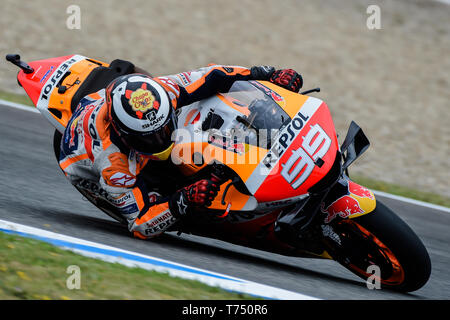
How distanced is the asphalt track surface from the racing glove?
0.36 metres

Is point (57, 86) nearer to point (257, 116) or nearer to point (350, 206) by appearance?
point (257, 116)

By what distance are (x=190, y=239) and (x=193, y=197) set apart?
1.22 meters

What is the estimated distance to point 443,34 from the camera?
45.8ft

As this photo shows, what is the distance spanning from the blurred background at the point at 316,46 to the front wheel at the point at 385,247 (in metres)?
4.51

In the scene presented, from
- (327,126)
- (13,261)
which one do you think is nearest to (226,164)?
(327,126)

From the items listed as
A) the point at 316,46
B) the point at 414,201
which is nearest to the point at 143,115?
the point at 414,201

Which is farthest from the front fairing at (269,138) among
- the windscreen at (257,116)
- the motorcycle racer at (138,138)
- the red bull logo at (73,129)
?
the red bull logo at (73,129)

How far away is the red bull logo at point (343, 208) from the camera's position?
4613mm

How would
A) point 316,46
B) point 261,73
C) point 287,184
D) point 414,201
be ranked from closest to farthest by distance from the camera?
point 287,184 → point 261,73 → point 414,201 → point 316,46

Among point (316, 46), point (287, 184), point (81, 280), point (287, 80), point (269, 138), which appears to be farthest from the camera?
point (316, 46)

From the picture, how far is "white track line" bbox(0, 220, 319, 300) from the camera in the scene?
424cm

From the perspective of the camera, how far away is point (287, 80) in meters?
5.01

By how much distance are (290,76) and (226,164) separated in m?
0.95

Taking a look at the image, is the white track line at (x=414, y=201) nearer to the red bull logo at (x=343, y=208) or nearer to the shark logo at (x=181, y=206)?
the red bull logo at (x=343, y=208)
